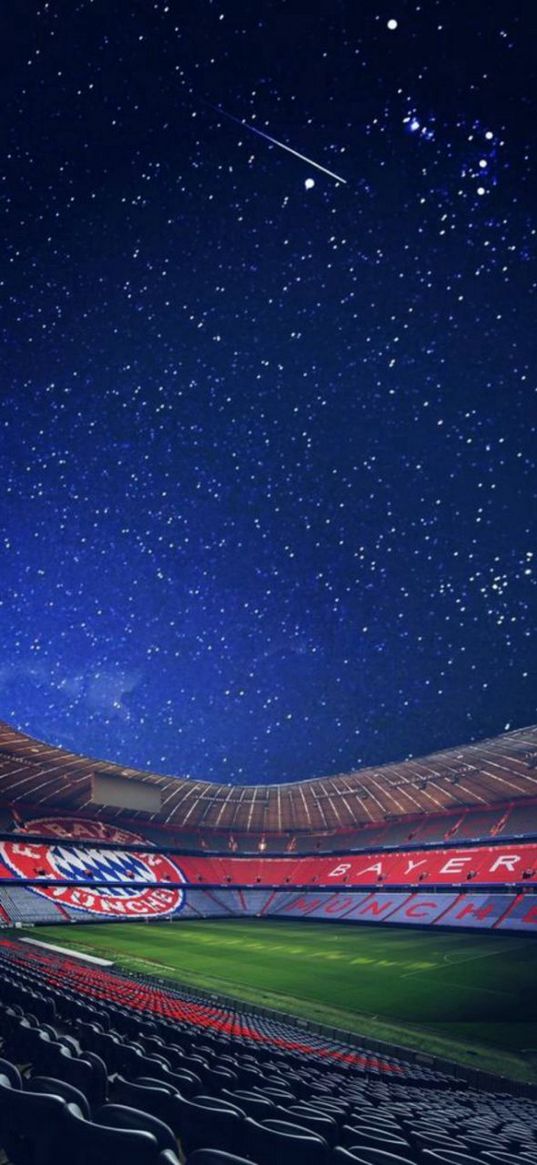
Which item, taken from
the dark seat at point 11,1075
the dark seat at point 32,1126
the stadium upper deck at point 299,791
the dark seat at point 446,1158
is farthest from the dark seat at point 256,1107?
the stadium upper deck at point 299,791

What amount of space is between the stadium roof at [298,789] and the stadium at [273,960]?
0.97ft

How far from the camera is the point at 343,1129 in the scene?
393cm

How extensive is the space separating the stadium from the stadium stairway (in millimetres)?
20

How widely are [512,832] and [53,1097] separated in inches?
1914

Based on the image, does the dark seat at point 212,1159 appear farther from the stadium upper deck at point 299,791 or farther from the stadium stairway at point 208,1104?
the stadium upper deck at point 299,791

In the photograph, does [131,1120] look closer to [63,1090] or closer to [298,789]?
[63,1090]

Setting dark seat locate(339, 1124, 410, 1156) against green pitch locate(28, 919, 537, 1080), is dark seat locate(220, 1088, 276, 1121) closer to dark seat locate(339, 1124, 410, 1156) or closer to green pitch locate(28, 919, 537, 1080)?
dark seat locate(339, 1124, 410, 1156)

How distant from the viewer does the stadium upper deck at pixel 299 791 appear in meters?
37.8

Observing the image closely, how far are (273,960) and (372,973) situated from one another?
5428mm

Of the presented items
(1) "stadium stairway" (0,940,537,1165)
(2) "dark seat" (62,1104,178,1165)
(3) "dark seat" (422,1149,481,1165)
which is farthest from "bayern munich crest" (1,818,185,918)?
(2) "dark seat" (62,1104,178,1165)

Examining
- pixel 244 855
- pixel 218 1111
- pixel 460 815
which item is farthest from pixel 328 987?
pixel 244 855

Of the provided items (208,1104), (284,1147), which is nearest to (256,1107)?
(208,1104)

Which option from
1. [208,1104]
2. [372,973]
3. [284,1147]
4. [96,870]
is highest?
[284,1147]

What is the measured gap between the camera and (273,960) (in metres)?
28.7
